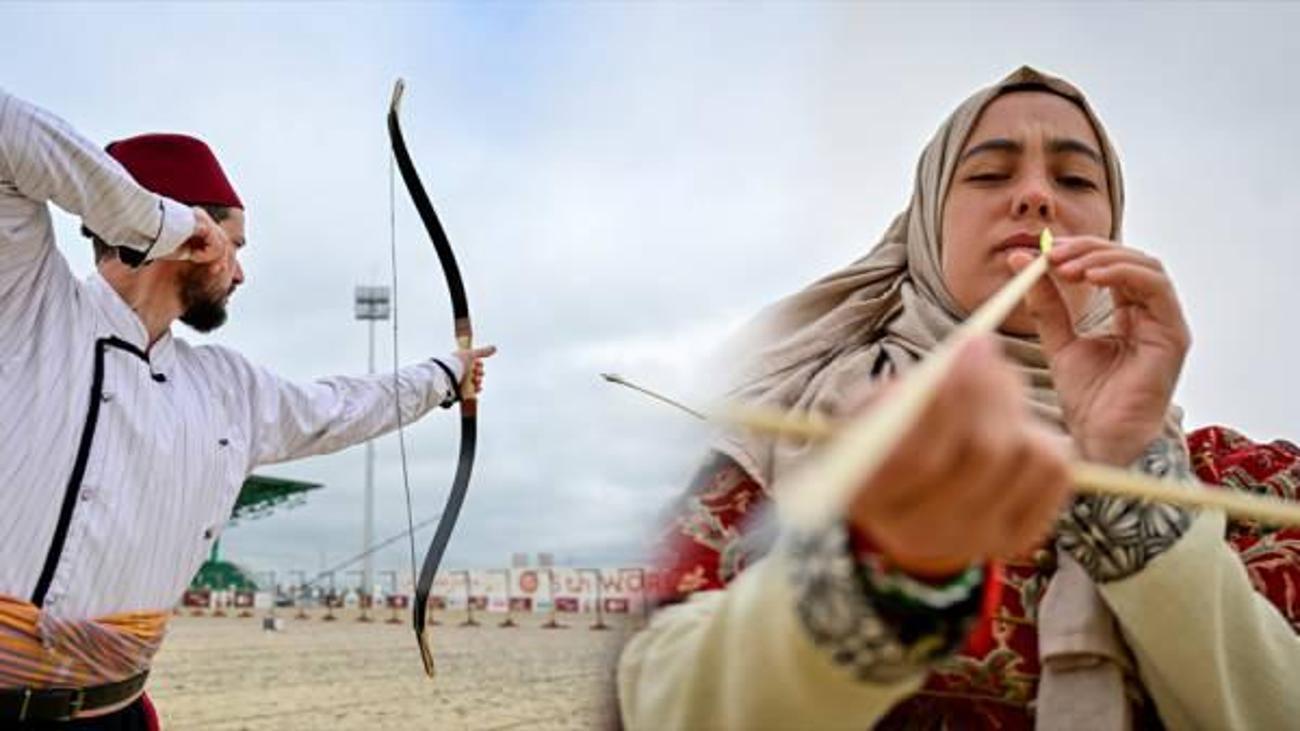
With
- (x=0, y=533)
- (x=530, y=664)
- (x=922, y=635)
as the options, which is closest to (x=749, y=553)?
(x=922, y=635)

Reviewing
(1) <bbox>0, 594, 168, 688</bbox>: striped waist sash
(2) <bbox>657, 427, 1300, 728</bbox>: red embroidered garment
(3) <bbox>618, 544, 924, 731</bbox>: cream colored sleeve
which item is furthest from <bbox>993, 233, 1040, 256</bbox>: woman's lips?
(1) <bbox>0, 594, 168, 688</bbox>: striped waist sash

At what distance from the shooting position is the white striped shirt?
7.13ft

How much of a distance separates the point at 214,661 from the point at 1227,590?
16.0 metres

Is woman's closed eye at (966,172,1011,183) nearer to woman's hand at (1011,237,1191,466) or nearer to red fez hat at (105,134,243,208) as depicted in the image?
woman's hand at (1011,237,1191,466)

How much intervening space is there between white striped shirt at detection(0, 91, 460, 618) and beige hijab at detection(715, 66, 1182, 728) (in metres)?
1.45

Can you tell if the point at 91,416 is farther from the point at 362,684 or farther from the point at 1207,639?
the point at 362,684

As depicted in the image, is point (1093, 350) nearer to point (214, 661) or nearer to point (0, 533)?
point (0, 533)

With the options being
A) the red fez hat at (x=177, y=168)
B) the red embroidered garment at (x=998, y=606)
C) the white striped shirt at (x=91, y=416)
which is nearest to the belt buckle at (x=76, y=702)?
the white striped shirt at (x=91, y=416)

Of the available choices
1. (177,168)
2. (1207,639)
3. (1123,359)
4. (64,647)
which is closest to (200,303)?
(177,168)

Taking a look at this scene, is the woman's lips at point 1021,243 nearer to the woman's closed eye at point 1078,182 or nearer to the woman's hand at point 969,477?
the woman's closed eye at point 1078,182

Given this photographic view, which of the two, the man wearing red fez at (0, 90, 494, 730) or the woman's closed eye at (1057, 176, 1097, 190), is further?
the man wearing red fez at (0, 90, 494, 730)

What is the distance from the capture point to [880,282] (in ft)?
5.24

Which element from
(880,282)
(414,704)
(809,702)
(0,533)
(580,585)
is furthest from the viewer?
(580,585)

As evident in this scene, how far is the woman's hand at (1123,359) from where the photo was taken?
1.12 meters
